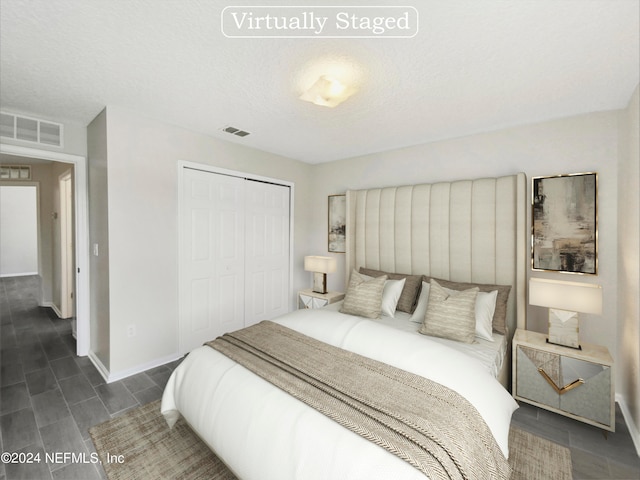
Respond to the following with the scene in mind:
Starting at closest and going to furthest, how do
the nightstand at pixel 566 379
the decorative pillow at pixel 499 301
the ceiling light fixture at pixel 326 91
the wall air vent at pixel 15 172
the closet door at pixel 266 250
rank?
the ceiling light fixture at pixel 326 91 → the nightstand at pixel 566 379 → the decorative pillow at pixel 499 301 → the closet door at pixel 266 250 → the wall air vent at pixel 15 172

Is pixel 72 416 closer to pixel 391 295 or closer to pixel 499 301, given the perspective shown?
pixel 391 295

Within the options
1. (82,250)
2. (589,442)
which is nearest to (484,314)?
(589,442)

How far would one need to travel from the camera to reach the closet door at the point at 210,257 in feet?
10.2

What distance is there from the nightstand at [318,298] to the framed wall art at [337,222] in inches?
27.0

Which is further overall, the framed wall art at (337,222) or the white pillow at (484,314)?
the framed wall art at (337,222)

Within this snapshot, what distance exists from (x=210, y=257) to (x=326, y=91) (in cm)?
228

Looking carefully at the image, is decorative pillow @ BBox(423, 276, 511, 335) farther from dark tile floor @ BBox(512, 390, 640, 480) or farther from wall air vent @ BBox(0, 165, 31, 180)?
wall air vent @ BBox(0, 165, 31, 180)

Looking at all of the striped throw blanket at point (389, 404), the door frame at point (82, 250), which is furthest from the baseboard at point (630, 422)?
the door frame at point (82, 250)

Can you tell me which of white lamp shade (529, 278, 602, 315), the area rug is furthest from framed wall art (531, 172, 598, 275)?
the area rug

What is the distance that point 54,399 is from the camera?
91.2 inches

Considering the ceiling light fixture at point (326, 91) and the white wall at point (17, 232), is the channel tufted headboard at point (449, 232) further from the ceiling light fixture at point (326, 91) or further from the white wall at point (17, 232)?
the white wall at point (17, 232)

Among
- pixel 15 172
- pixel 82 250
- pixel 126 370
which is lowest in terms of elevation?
pixel 126 370

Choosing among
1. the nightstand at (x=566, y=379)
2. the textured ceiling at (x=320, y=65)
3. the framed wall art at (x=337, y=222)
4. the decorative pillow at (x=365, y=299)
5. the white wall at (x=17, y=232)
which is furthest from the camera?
the white wall at (x=17, y=232)

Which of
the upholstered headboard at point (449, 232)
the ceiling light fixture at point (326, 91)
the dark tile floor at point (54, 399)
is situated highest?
the ceiling light fixture at point (326, 91)
